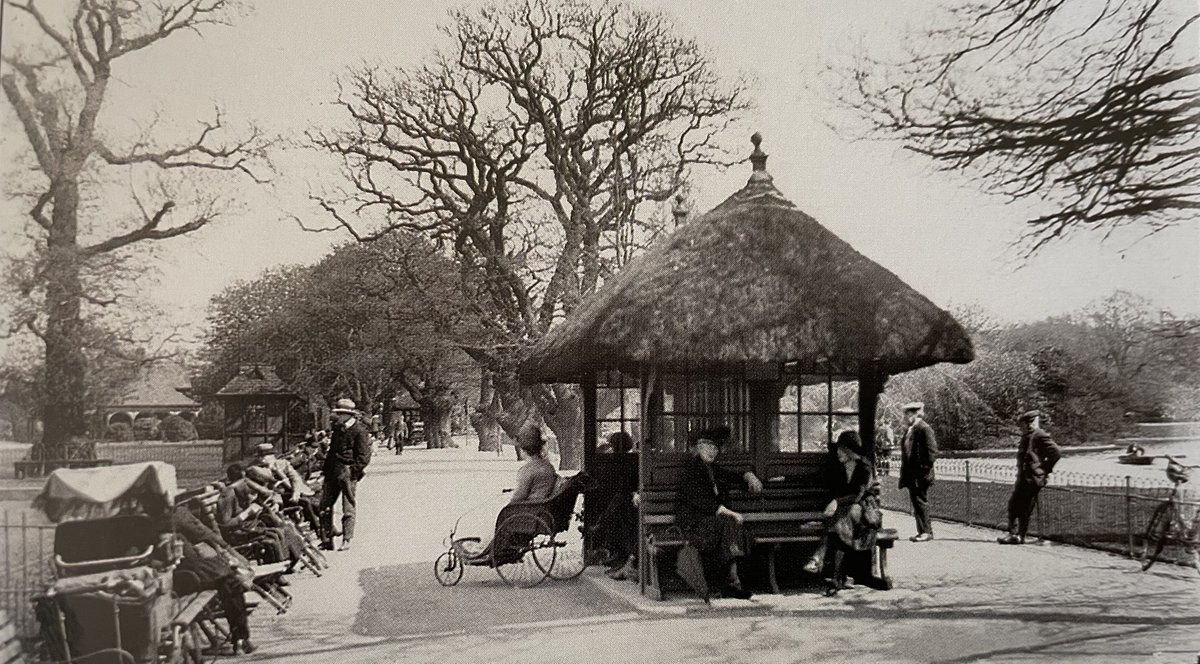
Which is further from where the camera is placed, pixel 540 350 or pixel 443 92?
pixel 540 350

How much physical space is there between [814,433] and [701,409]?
1.12 metres

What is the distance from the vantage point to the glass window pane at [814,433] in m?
7.54

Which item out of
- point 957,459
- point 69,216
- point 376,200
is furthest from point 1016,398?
point 69,216

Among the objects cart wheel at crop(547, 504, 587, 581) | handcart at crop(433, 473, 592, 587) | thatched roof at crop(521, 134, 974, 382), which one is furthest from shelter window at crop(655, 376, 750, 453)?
cart wheel at crop(547, 504, 587, 581)

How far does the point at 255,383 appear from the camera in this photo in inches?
231

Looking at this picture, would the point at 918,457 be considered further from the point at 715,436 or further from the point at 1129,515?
the point at 715,436

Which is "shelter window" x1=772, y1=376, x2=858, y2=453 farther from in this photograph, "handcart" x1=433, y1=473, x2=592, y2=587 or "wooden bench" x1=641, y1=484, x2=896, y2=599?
"handcart" x1=433, y1=473, x2=592, y2=587

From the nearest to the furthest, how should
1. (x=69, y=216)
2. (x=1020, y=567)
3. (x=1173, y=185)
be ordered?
(x=69, y=216)
(x=1173, y=185)
(x=1020, y=567)

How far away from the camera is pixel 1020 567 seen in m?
7.41

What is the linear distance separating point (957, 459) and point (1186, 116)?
307cm

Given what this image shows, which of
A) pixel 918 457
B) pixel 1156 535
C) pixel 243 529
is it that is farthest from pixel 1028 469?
pixel 243 529

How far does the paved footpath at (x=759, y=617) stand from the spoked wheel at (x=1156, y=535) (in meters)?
0.16

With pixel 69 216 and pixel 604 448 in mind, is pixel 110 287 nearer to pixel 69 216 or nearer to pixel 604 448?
pixel 69 216

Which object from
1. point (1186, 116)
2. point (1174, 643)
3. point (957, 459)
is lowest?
point (1174, 643)
